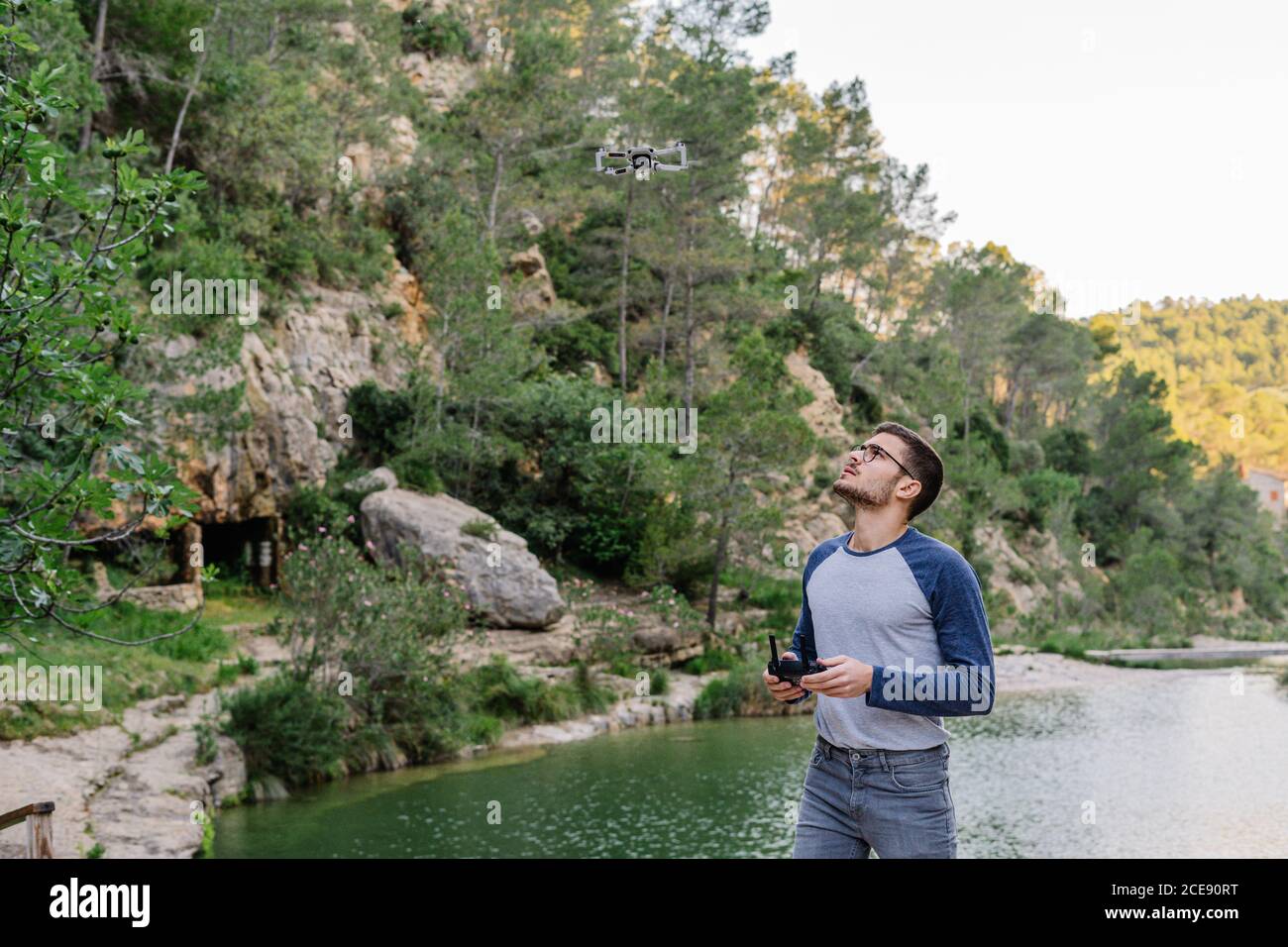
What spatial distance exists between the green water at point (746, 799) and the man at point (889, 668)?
7.18 m

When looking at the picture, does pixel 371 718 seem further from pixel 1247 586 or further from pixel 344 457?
pixel 1247 586

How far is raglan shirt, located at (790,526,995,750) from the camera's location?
2.31 m

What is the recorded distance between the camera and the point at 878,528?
2.60m

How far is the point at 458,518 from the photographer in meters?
19.0

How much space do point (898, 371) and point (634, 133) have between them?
1332cm

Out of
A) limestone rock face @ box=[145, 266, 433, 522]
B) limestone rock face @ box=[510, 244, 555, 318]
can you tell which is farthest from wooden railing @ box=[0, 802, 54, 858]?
limestone rock face @ box=[510, 244, 555, 318]

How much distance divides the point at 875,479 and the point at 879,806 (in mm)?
761

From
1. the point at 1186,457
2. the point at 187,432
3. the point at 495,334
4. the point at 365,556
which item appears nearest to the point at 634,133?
the point at 495,334

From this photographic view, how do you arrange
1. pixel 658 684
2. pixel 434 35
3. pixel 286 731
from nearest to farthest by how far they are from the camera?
pixel 286 731, pixel 658 684, pixel 434 35

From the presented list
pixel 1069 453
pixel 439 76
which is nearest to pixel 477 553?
pixel 439 76

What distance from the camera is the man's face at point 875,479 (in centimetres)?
260

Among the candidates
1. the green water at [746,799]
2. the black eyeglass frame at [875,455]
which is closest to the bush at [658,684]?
the green water at [746,799]

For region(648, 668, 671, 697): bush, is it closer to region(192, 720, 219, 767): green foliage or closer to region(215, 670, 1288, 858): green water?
region(215, 670, 1288, 858): green water

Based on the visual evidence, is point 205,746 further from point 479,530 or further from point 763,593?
point 763,593
